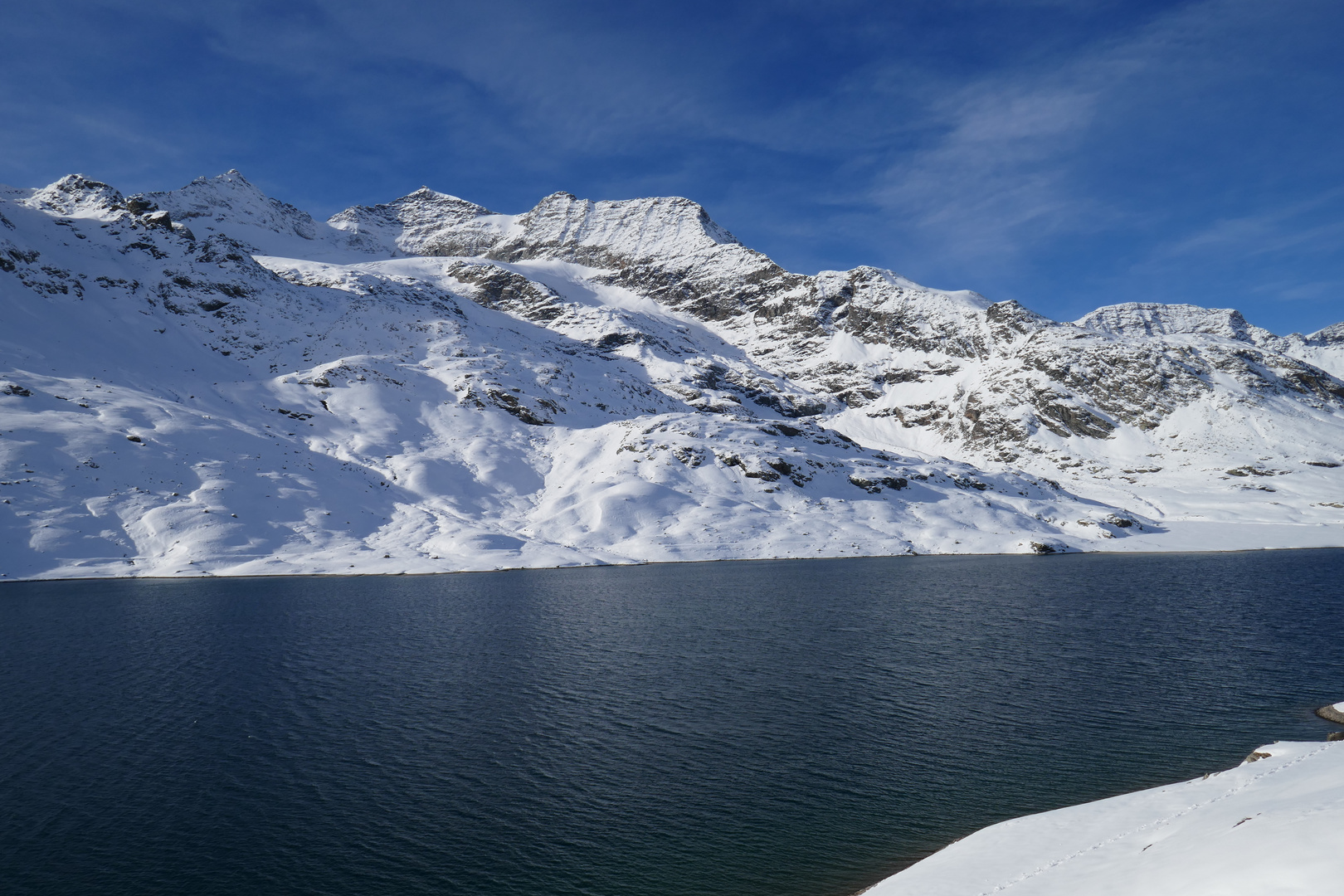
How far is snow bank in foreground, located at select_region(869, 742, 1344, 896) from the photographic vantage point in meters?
13.8

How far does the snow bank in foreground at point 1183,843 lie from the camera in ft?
→ 45.2

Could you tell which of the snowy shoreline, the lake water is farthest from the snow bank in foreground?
the snowy shoreline

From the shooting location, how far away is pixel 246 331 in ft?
570

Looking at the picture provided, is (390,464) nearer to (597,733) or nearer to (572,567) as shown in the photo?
(572,567)

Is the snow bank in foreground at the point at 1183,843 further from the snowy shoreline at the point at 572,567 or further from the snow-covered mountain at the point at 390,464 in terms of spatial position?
the snow-covered mountain at the point at 390,464

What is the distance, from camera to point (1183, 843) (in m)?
17.5

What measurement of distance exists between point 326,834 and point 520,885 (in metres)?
8.07

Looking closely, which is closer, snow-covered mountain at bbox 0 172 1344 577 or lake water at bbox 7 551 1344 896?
lake water at bbox 7 551 1344 896

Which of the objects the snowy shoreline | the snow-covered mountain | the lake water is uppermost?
the snow-covered mountain

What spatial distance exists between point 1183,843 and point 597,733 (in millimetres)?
23826

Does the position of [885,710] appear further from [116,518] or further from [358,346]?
[358,346]

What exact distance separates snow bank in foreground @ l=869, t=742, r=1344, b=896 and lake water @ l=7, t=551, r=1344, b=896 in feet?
8.98

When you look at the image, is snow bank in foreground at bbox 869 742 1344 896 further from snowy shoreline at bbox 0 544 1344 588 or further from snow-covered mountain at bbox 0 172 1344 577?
snow-covered mountain at bbox 0 172 1344 577

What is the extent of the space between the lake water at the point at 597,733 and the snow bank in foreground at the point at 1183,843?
8.98 feet
